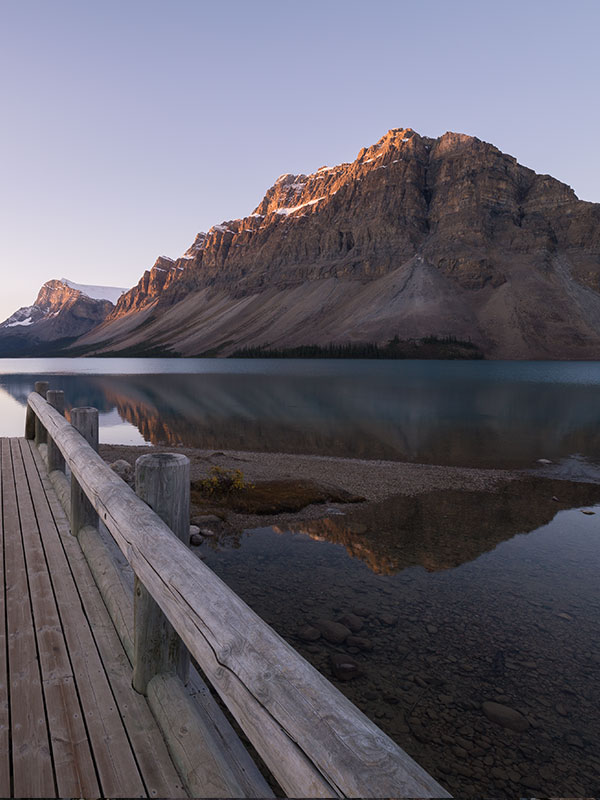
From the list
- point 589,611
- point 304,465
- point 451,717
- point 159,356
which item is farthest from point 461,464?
point 159,356

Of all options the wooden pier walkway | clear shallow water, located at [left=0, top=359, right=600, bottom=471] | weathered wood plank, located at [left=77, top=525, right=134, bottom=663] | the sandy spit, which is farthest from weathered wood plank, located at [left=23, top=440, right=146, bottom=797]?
clear shallow water, located at [left=0, top=359, right=600, bottom=471]

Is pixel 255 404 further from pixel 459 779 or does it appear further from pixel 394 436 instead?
pixel 459 779

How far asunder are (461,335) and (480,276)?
38.3 metres

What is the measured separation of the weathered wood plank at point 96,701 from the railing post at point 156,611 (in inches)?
10.5

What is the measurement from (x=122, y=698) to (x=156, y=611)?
1.95 ft

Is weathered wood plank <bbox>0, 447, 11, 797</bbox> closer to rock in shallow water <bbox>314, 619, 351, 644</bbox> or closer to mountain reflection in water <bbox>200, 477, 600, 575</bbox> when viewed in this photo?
rock in shallow water <bbox>314, 619, 351, 644</bbox>

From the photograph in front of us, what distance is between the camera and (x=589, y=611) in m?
7.16

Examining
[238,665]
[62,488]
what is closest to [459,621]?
[238,665]

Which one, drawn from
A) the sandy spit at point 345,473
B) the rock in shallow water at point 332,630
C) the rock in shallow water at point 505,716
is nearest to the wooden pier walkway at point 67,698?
the rock in shallow water at point 332,630

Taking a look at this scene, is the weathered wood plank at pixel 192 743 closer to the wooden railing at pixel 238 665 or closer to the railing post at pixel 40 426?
the wooden railing at pixel 238 665

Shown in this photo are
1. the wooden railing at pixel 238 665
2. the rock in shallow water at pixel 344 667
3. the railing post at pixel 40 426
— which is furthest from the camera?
the railing post at pixel 40 426

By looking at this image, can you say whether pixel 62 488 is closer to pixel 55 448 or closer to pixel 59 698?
pixel 55 448

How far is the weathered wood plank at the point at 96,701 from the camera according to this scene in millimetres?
2467

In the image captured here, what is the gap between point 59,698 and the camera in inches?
120
